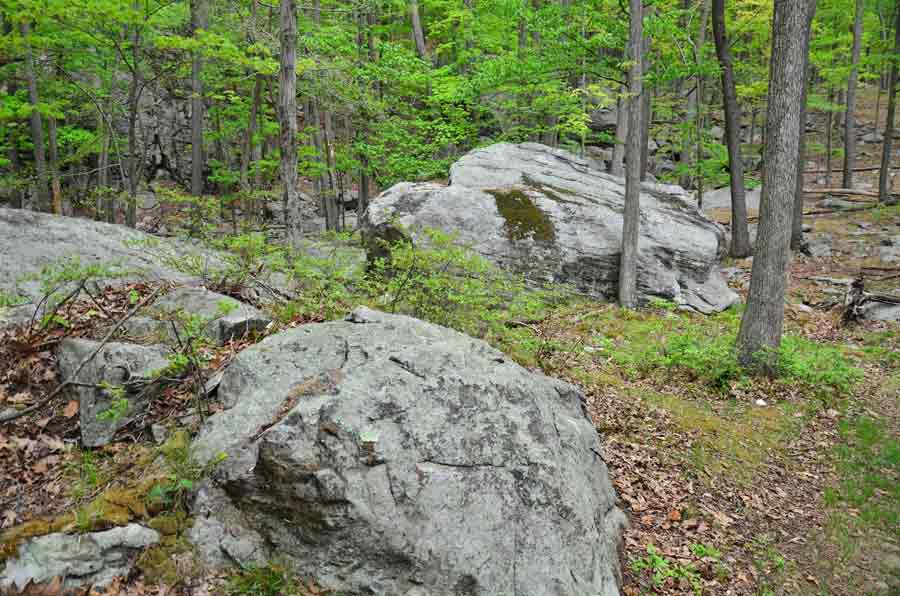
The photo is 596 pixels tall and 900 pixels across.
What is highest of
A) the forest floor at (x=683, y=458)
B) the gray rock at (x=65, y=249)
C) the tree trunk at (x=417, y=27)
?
the tree trunk at (x=417, y=27)

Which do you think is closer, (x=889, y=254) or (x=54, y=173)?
(x=54, y=173)

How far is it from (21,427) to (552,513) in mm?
4312

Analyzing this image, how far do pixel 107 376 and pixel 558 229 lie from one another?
9597 mm

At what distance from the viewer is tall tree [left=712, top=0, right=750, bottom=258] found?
16109mm

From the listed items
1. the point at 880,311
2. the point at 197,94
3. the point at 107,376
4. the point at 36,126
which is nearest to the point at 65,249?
the point at 107,376

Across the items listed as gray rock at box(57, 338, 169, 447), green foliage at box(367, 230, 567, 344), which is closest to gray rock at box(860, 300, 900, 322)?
green foliage at box(367, 230, 567, 344)

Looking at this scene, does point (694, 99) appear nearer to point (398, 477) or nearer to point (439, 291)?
point (439, 291)

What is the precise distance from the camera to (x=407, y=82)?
16.6 metres

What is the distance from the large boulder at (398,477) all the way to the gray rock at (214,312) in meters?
1.10

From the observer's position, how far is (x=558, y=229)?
1253cm

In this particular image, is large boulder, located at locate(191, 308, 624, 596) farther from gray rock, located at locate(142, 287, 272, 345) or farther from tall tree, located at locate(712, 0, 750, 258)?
tall tree, located at locate(712, 0, 750, 258)

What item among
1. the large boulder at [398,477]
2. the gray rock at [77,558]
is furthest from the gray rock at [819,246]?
the gray rock at [77,558]

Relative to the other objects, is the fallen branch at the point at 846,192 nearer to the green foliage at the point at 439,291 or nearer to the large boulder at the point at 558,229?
the large boulder at the point at 558,229

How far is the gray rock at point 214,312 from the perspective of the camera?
18.8 ft
